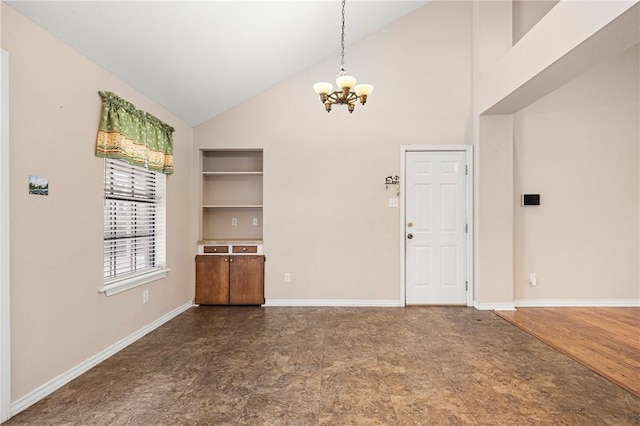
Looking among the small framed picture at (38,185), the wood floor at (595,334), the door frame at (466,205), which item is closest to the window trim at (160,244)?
the small framed picture at (38,185)

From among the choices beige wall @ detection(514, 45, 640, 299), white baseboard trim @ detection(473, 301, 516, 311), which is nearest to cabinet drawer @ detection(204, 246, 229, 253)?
white baseboard trim @ detection(473, 301, 516, 311)

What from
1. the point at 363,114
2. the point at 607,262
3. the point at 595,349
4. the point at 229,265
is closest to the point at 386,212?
the point at 363,114

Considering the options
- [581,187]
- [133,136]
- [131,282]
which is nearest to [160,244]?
[131,282]

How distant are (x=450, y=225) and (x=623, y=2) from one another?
296 cm

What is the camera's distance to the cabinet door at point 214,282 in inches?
188

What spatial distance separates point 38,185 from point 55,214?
25cm

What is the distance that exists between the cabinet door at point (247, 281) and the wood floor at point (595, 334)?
307 cm

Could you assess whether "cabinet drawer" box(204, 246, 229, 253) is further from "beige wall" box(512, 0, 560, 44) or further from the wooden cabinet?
"beige wall" box(512, 0, 560, 44)

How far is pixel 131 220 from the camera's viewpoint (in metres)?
3.57

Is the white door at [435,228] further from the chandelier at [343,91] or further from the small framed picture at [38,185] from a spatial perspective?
the small framed picture at [38,185]

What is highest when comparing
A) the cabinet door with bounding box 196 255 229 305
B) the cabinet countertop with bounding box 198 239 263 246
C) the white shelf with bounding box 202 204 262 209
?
the white shelf with bounding box 202 204 262 209

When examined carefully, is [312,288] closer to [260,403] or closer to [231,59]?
[260,403]

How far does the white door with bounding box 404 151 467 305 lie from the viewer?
474cm

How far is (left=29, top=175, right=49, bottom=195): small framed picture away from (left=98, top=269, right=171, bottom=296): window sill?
39.0 inches
